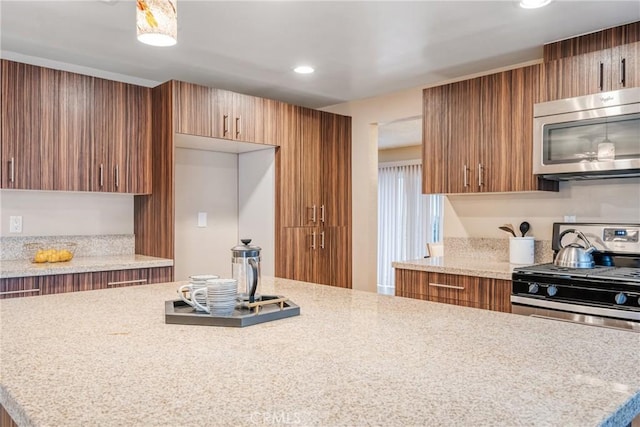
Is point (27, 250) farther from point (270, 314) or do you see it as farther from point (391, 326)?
point (391, 326)

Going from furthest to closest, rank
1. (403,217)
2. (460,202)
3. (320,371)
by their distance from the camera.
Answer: (403,217) < (460,202) < (320,371)

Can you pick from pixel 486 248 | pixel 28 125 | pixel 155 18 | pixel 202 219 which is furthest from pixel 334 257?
pixel 155 18

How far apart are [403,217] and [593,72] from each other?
15.9ft

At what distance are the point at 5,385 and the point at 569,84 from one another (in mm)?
2986

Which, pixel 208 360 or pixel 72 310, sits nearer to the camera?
pixel 208 360

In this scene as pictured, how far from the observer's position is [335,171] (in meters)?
4.43

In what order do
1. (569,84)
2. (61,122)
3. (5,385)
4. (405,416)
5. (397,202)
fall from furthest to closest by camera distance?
(397,202) → (61,122) → (569,84) → (5,385) → (405,416)

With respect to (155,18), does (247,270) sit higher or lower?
lower

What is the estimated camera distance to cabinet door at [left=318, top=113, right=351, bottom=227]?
14.2ft

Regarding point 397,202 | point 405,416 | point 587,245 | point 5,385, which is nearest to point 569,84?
point 587,245

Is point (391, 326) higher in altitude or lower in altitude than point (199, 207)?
lower

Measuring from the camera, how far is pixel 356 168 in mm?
4562

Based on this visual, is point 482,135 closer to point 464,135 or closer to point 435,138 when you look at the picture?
point 464,135

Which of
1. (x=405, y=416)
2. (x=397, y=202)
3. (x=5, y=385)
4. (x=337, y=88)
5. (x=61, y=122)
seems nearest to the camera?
(x=405, y=416)
